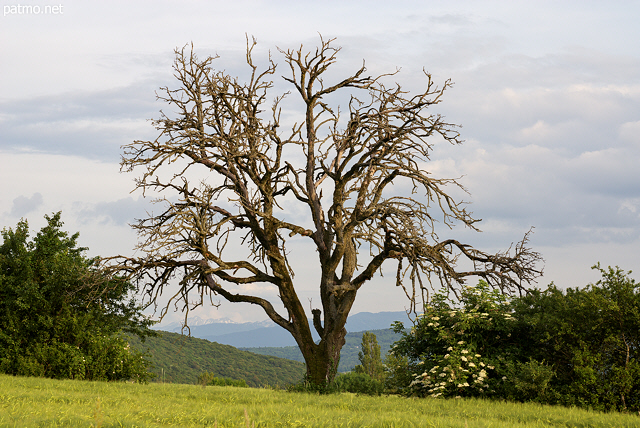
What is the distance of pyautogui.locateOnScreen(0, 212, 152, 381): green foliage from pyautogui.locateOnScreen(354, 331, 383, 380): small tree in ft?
98.0

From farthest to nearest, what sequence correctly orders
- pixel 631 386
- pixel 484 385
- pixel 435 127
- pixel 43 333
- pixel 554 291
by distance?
1. pixel 43 333
2. pixel 435 127
3. pixel 554 291
4. pixel 484 385
5. pixel 631 386

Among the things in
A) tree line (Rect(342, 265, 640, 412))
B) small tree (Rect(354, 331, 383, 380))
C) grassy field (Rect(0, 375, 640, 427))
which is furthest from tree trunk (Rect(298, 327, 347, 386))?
small tree (Rect(354, 331, 383, 380))

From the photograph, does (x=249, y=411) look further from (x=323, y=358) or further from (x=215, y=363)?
(x=215, y=363)

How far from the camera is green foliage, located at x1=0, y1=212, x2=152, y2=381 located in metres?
19.2

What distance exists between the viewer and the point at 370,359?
158 ft

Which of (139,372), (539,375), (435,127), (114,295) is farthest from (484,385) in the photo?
(114,295)

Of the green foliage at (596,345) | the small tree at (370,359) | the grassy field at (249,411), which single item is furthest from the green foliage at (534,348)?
the small tree at (370,359)

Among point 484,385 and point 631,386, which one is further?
point 484,385

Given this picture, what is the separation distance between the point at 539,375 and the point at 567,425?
3.48 metres

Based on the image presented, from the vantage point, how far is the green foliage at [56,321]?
19.2 meters

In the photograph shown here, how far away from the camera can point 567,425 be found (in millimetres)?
10602

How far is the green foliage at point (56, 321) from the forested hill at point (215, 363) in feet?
214

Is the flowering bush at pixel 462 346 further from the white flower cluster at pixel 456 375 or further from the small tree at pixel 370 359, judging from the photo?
the small tree at pixel 370 359

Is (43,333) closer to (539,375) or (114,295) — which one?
(114,295)
